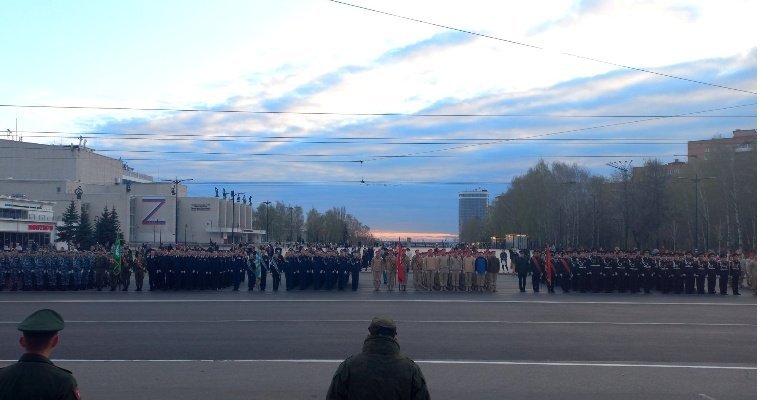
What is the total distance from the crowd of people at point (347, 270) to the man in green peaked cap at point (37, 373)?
24.2 metres

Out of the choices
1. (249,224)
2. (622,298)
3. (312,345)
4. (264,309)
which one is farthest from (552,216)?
(312,345)

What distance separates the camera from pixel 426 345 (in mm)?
14023

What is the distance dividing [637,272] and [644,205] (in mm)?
45908

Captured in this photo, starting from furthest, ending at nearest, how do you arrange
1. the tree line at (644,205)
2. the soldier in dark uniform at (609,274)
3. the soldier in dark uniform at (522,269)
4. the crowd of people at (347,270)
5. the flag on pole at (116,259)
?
the tree line at (644,205) < the soldier in dark uniform at (522,269) < the soldier in dark uniform at (609,274) < the flag on pole at (116,259) < the crowd of people at (347,270)

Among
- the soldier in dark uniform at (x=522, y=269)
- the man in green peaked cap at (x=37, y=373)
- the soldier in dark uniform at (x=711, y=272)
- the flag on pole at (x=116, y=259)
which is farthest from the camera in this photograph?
the soldier in dark uniform at (x=522, y=269)

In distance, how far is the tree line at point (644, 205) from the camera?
61.2 m

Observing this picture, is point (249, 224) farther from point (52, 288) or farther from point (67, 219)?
point (52, 288)

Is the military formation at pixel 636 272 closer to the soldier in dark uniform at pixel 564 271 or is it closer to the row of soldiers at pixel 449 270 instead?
the soldier in dark uniform at pixel 564 271

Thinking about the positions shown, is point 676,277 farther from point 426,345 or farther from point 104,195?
point 104,195

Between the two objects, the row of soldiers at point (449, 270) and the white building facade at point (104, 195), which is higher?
the white building facade at point (104, 195)

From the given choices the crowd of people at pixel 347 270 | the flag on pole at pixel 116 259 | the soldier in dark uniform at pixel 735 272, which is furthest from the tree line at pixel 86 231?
the soldier in dark uniform at pixel 735 272

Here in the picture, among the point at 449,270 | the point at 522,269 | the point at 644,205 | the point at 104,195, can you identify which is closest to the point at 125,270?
the point at 449,270

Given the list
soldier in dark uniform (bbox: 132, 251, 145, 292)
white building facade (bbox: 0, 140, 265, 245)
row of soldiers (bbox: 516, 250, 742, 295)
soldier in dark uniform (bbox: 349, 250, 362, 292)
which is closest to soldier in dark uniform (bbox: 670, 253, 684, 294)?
row of soldiers (bbox: 516, 250, 742, 295)

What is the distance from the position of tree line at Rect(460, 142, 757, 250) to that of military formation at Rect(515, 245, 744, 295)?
864 inches
